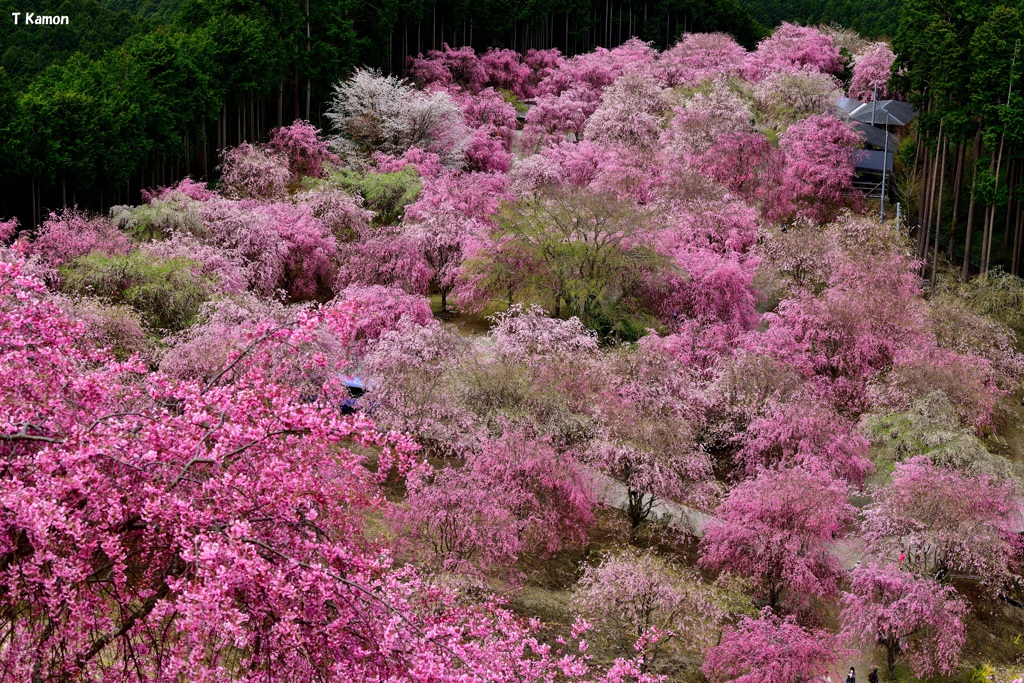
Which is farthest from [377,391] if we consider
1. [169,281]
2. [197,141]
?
[197,141]

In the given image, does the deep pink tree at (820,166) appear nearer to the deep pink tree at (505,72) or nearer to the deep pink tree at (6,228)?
the deep pink tree at (505,72)

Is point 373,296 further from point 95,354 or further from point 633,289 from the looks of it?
point 95,354

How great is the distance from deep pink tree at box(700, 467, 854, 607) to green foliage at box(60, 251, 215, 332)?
1507cm

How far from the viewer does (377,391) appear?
26.0 meters

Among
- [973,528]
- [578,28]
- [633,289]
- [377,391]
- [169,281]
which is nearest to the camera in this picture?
[973,528]

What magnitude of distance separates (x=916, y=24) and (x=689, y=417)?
30663mm

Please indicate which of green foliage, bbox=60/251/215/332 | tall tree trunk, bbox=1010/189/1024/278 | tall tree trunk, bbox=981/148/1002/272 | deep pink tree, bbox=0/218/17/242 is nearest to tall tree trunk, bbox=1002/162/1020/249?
tall tree trunk, bbox=1010/189/1024/278

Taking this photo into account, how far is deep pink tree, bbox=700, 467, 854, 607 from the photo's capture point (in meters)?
20.3

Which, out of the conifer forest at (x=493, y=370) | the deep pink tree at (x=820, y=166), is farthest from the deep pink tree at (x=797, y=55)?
the deep pink tree at (x=820, y=166)

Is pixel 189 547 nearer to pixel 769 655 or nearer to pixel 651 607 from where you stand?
pixel 769 655

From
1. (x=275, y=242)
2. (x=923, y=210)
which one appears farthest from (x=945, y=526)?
(x=923, y=210)

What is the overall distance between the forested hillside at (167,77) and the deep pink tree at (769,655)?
2962cm

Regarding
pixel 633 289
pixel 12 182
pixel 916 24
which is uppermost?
pixel 916 24

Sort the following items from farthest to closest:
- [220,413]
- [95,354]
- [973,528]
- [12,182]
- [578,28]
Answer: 1. [578,28]
2. [12,182]
3. [973,528]
4. [95,354]
5. [220,413]
